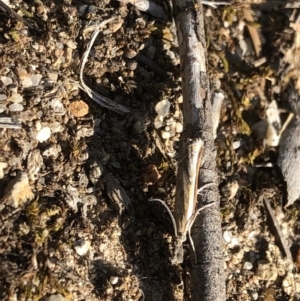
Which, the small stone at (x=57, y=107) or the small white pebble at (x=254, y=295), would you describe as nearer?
the small stone at (x=57, y=107)

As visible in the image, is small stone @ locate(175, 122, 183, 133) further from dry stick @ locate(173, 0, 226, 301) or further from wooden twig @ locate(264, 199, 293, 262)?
wooden twig @ locate(264, 199, 293, 262)

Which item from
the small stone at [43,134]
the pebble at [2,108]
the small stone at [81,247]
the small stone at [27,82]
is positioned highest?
the small stone at [27,82]

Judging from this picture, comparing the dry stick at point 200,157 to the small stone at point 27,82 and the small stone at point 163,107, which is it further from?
the small stone at point 27,82

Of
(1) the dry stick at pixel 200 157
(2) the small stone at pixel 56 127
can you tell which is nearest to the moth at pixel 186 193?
(1) the dry stick at pixel 200 157

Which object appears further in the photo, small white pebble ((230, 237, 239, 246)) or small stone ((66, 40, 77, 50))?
small white pebble ((230, 237, 239, 246))

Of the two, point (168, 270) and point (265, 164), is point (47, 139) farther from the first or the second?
point (265, 164)

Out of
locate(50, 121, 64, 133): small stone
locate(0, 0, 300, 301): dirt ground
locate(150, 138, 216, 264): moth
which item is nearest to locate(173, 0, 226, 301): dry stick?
locate(150, 138, 216, 264): moth

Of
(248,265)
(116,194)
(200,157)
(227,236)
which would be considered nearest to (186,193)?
(200,157)

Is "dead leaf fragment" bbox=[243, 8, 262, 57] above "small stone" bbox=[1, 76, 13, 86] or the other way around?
above
